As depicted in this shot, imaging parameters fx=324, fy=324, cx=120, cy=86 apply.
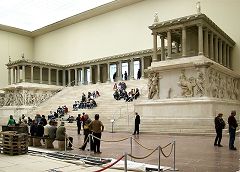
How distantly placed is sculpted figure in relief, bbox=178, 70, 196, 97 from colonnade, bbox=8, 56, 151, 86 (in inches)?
553

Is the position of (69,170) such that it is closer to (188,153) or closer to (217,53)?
(188,153)

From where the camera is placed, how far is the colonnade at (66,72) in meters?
39.8

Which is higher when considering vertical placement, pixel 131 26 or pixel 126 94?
pixel 131 26

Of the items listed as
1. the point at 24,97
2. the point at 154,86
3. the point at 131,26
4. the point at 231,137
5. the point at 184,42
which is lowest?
the point at 231,137

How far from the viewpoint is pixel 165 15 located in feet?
125

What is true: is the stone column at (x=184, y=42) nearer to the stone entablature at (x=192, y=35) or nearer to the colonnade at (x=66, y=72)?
the stone entablature at (x=192, y=35)

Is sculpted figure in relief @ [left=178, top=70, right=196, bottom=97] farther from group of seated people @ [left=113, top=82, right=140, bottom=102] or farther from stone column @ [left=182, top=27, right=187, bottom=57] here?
group of seated people @ [left=113, top=82, right=140, bottom=102]

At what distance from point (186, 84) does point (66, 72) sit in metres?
27.5

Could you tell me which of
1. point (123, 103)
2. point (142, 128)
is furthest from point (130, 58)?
point (142, 128)

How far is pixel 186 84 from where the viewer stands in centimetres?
2195

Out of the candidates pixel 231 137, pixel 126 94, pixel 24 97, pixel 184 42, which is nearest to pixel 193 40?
pixel 184 42

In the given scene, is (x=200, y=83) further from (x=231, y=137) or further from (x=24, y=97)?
(x=24, y=97)

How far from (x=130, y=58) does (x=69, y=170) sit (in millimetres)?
30483

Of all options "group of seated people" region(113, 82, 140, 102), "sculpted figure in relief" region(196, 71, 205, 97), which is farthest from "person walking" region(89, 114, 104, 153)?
"group of seated people" region(113, 82, 140, 102)
